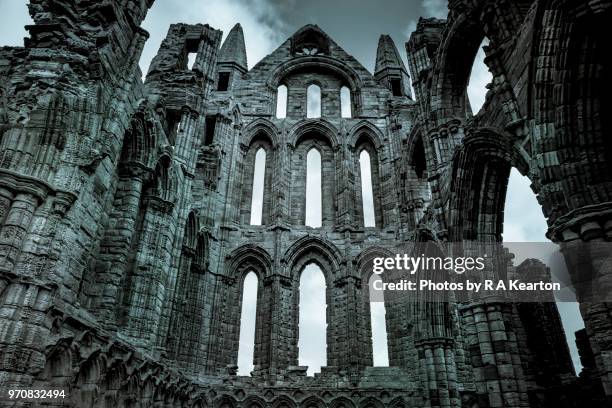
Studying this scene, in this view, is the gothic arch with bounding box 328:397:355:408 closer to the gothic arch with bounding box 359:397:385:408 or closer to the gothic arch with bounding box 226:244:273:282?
the gothic arch with bounding box 359:397:385:408

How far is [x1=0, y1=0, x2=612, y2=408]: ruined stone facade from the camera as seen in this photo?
5254 millimetres

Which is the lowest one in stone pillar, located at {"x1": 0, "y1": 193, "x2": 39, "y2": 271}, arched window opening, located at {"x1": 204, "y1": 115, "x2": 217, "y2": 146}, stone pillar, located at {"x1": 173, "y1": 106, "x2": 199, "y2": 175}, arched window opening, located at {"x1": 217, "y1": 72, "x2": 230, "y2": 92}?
stone pillar, located at {"x1": 0, "y1": 193, "x2": 39, "y2": 271}

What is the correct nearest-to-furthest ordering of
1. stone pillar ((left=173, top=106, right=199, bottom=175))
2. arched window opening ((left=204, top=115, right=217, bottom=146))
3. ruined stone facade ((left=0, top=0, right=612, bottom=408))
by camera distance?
ruined stone facade ((left=0, top=0, right=612, bottom=408))
stone pillar ((left=173, top=106, right=199, bottom=175))
arched window opening ((left=204, top=115, right=217, bottom=146))

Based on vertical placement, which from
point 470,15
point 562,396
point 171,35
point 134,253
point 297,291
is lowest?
point 562,396

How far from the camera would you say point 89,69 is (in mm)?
6355

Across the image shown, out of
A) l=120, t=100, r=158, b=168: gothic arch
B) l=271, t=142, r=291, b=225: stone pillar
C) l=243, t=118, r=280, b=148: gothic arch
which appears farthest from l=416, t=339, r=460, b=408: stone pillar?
l=243, t=118, r=280, b=148: gothic arch

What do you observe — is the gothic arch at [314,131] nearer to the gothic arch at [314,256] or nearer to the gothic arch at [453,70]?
the gothic arch at [314,256]

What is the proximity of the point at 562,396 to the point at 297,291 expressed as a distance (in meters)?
8.20

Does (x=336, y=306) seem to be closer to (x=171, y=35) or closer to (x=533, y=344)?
(x=533, y=344)

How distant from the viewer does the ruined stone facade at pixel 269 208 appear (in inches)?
207

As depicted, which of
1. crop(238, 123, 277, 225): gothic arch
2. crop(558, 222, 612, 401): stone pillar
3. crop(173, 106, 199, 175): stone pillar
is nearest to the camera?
crop(558, 222, 612, 401): stone pillar

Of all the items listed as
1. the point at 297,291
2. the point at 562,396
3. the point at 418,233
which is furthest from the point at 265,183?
the point at 562,396

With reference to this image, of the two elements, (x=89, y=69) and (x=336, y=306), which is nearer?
(x=89, y=69)

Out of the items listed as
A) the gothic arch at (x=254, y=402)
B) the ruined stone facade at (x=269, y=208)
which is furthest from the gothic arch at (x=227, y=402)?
the gothic arch at (x=254, y=402)
